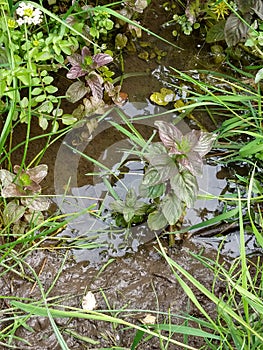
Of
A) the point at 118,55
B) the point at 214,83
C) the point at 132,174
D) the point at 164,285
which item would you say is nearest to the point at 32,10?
the point at 118,55

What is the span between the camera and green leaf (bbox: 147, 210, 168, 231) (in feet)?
5.87

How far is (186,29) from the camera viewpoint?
233 centimetres

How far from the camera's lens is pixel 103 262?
6.17 ft

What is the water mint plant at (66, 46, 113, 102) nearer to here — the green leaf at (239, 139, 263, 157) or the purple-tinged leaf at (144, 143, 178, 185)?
the purple-tinged leaf at (144, 143, 178, 185)

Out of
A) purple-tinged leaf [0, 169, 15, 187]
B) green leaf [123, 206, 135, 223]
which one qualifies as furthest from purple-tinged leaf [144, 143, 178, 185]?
purple-tinged leaf [0, 169, 15, 187]

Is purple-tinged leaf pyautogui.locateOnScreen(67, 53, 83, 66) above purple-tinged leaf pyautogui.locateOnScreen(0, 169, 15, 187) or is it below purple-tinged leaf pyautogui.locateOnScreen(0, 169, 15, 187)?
above

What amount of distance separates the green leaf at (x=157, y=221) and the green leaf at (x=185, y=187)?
0.16 meters

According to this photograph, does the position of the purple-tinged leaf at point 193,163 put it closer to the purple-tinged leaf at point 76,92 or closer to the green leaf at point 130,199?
the green leaf at point 130,199

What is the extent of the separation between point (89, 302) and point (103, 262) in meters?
0.17

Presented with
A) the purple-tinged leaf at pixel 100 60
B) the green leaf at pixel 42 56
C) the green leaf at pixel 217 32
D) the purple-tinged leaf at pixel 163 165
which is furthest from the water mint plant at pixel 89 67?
the green leaf at pixel 217 32

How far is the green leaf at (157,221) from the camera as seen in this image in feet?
5.87

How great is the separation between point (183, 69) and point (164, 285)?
3.45 ft

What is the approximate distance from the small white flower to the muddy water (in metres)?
0.02

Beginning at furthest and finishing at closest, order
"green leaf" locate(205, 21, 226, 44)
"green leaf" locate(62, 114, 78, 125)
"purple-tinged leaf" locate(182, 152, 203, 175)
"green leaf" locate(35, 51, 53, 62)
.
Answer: "green leaf" locate(205, 21, 226, 44) → "green leaf" locate(62, 114, 78, 125) → "green leaf" locate(35, 51, 53, 62) → "purple-tinged leaf" locate(182, 152, 203, 175)
